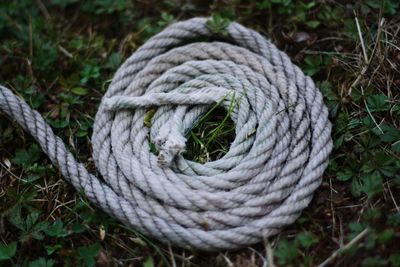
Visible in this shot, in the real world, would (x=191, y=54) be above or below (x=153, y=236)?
above

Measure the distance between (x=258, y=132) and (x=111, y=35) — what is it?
1.09 meters

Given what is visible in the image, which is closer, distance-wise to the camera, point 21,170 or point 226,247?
point 226,247

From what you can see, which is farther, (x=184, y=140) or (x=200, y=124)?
(x=200, y=124)

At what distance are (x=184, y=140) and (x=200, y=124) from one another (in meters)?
0.20

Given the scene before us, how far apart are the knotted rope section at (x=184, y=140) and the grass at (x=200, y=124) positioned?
8 cm

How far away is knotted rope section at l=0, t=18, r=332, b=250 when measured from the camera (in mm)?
1843

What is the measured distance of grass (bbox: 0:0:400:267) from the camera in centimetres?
183

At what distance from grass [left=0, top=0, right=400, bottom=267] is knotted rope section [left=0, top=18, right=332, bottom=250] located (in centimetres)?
8

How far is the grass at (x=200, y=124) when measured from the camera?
6.01ft

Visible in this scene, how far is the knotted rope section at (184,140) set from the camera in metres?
1.84

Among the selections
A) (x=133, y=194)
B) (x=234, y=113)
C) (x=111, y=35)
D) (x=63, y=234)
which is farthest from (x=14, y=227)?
(x=111, y=35)

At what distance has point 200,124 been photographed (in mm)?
2121

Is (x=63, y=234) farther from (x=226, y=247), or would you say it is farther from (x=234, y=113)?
(x=234, y=113)

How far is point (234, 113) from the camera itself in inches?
81.0
